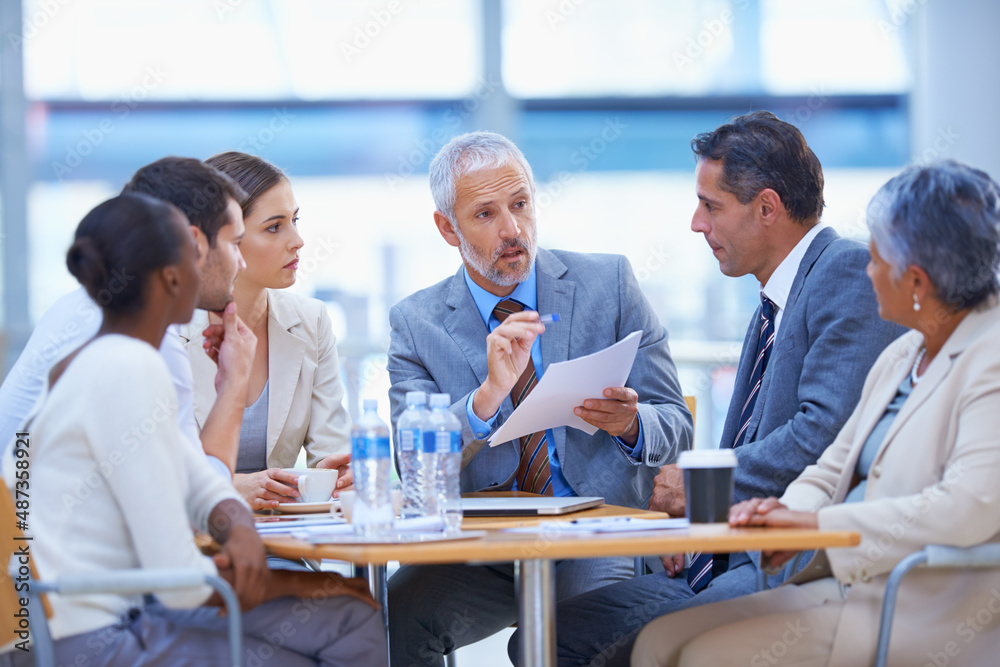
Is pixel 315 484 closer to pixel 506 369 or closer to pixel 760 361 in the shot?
pixel 506 369

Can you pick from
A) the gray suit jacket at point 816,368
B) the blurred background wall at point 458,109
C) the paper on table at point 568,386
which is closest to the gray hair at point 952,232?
the gray suit jacket at point 816,368

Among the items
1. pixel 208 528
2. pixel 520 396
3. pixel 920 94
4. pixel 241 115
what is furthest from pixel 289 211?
pixel 920 94

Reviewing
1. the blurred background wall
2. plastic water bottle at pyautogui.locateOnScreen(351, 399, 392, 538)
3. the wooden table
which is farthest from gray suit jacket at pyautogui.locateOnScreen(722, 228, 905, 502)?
the blurred background wall

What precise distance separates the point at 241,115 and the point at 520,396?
367cm

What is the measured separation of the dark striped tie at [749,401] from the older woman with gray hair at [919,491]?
47cm

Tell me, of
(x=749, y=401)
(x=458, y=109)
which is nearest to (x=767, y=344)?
(x=749, y=401)

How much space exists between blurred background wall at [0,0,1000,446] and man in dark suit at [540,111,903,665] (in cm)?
309

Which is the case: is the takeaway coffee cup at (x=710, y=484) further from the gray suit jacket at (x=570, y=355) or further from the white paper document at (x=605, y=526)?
the gray suit jacket at (x=570, y=355)

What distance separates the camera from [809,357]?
2.12m

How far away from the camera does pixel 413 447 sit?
1854 mm

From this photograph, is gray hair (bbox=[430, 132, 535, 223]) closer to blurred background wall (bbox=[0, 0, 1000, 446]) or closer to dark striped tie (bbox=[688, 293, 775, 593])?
dark striped tie (bbox=[688, 293, 775, 593])

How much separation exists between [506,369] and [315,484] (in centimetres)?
52

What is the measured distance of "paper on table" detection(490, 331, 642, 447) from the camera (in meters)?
1.94

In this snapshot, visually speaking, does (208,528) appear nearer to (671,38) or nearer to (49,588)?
(49,588)
